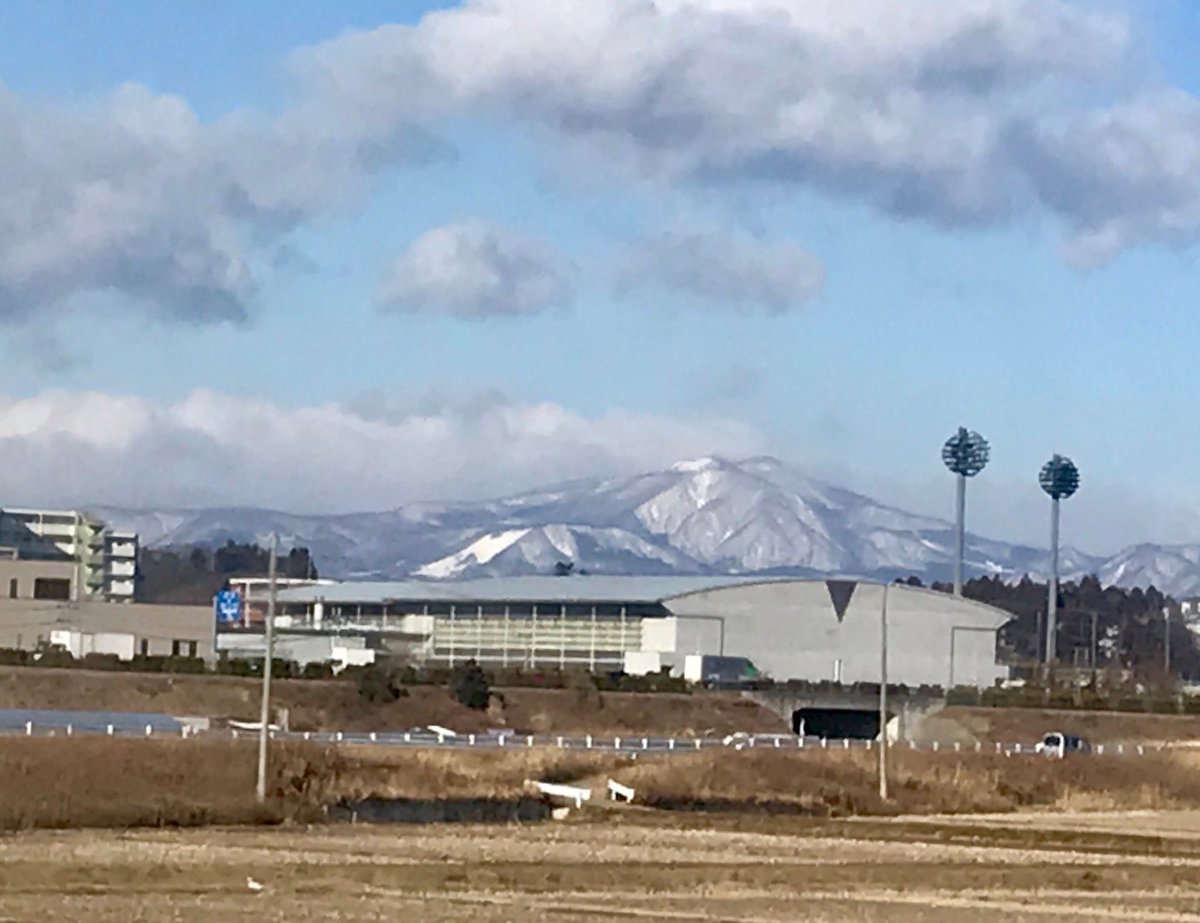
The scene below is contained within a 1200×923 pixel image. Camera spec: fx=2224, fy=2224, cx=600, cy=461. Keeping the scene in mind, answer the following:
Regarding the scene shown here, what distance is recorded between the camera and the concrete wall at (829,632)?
128125 millimetres

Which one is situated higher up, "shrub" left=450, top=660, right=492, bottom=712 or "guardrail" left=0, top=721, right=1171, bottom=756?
"shrub" left=450, top=660, right=492, bottom=712

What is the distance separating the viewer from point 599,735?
103 metres

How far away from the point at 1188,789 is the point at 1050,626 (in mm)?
83231

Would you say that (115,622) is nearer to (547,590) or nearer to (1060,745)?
(547,590)

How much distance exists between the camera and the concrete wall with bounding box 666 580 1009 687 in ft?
420

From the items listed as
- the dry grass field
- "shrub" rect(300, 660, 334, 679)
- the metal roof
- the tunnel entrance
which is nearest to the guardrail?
the dry grass field

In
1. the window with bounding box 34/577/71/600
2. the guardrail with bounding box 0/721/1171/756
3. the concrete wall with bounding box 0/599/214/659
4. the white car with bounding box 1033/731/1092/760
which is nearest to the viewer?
the guardrail with bounding box 0/721/1171/756

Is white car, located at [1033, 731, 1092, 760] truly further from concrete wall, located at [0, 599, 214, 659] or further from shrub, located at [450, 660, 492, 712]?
concrete wall, located at [0, 599, 214, 659]

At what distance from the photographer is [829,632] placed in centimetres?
13038

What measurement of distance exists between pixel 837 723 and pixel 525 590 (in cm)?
2664

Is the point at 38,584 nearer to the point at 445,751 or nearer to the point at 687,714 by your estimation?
the point at 687,714

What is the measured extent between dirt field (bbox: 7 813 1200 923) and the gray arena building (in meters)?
68.2

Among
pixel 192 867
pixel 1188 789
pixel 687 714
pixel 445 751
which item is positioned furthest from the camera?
pixel 687 714

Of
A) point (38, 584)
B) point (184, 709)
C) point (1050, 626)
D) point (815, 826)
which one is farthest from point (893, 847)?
point (1050, 626)
